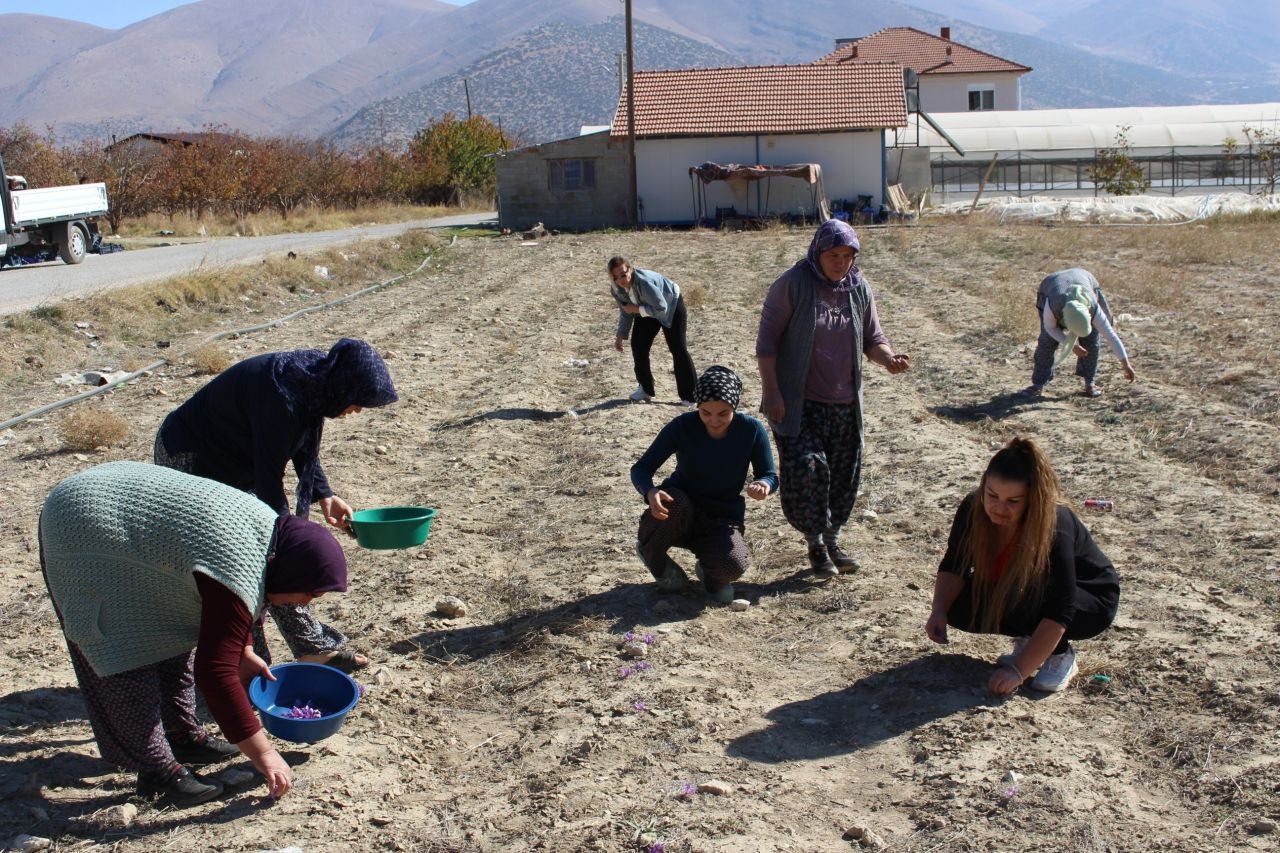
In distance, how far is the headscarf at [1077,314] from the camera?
8.59 m

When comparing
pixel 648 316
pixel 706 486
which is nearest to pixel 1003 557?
pixel 706 486

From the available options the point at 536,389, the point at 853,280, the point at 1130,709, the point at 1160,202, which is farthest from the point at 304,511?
the point at 1160,202

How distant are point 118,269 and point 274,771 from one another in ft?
61.1

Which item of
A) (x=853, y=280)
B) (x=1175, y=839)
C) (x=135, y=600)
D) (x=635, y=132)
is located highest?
(x=635, y=132)

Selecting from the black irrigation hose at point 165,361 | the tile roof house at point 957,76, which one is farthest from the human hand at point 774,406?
the tile roof house at point 957,76

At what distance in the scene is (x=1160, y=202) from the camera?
31219 millimetres

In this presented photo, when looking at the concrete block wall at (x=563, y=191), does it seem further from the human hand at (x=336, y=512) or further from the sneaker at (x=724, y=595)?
the human hand at (x=336, y=512)

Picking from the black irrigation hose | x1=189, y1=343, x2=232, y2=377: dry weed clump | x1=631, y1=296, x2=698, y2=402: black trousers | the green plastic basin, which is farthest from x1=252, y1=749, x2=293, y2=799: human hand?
x1=189, y1=343, x2=232, y2=377: dry weed clump

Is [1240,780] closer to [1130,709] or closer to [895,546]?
[1130,709]

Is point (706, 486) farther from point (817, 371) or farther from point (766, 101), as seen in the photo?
point (766, 101)

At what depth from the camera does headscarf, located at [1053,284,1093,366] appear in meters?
8.59

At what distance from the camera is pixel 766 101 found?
36312mm

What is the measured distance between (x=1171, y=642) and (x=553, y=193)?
32.9 m

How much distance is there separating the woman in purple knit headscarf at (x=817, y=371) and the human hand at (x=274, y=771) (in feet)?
8.82
